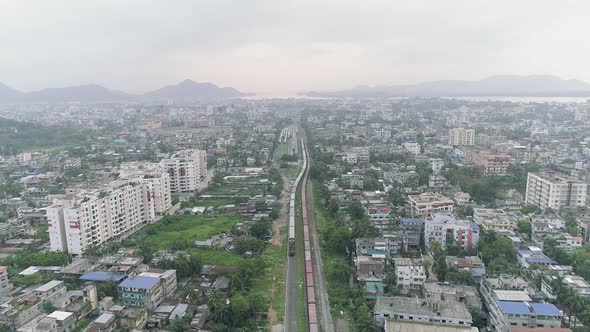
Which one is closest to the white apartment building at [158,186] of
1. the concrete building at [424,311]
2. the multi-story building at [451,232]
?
the multi-story building at [451,232]

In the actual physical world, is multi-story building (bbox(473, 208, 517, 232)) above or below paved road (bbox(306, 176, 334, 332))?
above

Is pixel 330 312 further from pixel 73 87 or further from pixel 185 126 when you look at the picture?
pixel 73 87

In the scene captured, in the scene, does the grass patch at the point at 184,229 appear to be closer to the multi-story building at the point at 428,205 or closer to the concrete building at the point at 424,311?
the multi-story building at the point at 428,205

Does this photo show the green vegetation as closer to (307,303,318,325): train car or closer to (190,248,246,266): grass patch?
(190,248,246,266): grass patch

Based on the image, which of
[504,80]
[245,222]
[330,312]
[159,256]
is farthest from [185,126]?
[504,80]

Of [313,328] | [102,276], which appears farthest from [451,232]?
[102,276]

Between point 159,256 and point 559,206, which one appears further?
point 559,206

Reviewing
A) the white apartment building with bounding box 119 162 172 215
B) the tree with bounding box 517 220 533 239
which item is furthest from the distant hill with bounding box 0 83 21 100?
the tree with bounding box 517 220 533 239
